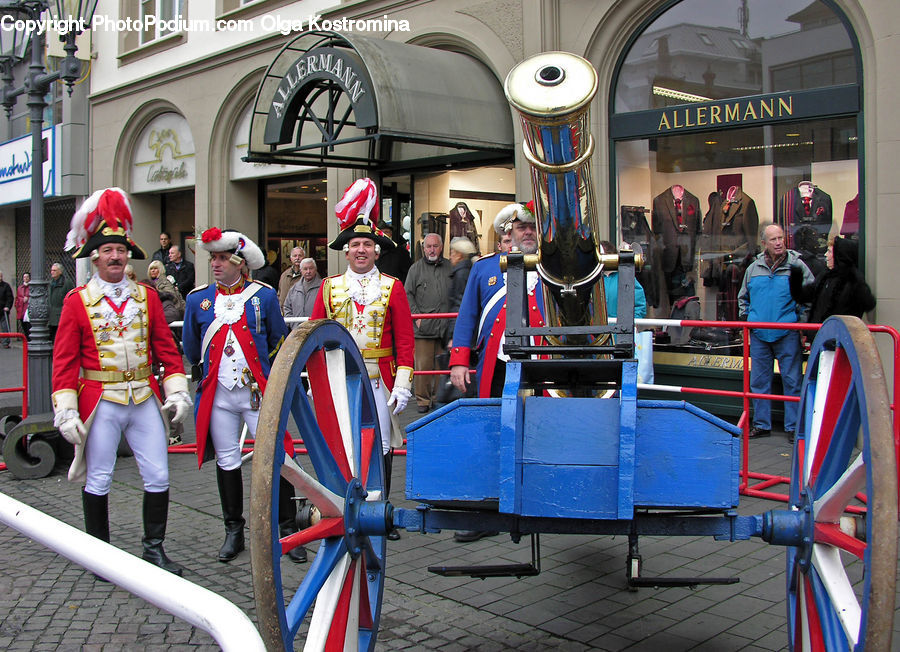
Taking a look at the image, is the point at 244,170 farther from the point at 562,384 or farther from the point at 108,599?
the point at 562,384

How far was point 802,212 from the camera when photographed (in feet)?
26.9

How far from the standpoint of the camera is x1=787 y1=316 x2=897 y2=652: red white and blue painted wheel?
2.15 m

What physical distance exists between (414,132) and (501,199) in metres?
1.83

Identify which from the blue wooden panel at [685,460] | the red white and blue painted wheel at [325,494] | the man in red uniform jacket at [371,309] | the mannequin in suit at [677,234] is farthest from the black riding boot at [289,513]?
the mannequin in suit at [677,234]

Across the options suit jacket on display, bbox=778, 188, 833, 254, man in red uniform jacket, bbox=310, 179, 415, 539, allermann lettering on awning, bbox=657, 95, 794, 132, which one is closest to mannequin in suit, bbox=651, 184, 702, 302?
allermann lettering on awning, bbox=657, 95, 794, 132

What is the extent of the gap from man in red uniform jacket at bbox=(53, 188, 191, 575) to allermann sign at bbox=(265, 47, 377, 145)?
488 centimetres

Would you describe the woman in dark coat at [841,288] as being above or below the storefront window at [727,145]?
below

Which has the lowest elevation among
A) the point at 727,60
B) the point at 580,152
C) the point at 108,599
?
the point at 108,599

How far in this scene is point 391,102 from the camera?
9.36 m

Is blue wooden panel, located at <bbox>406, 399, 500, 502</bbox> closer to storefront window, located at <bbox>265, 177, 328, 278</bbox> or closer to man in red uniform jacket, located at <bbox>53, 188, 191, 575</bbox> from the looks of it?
man in red uniform jacket, located at <bbox>53, 188, 191, 575</bbox>

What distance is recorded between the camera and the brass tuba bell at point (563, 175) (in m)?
2.73

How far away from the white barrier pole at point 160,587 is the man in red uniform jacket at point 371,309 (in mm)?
3199

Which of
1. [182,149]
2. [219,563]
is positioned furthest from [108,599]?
[182,149]

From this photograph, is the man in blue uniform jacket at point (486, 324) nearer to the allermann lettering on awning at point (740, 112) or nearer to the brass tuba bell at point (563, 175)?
the brass tuba bell at point (563, 175)
